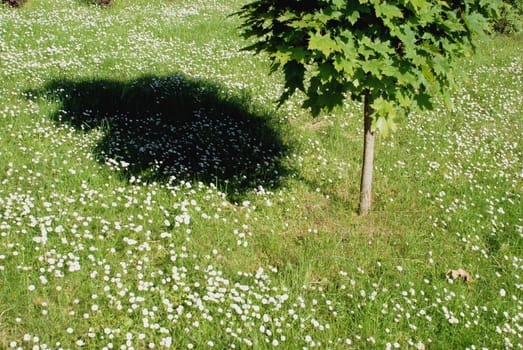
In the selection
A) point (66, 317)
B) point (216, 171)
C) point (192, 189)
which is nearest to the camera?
point (66, 317)

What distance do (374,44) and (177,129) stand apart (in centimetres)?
427

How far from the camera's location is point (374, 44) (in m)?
5.12

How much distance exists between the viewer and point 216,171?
7.33 metres

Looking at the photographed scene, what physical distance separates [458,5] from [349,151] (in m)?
3.34

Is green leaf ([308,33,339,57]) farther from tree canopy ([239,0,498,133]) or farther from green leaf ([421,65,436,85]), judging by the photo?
green leaf ([421,65,436,85])

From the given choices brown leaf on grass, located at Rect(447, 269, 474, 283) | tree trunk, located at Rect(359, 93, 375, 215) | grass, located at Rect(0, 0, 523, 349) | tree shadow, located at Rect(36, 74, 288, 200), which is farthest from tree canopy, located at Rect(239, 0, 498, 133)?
tree shadow, located at Rect(36, 74, 288, 200)

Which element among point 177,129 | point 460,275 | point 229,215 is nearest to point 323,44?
point 229,215

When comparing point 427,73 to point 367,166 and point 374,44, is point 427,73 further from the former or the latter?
point 367,166

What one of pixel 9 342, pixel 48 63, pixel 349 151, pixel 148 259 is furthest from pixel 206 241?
pixel 48 63

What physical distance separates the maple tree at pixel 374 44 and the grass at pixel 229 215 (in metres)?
1.87

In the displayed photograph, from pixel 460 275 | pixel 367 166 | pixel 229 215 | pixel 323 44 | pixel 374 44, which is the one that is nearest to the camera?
pixel 323 44

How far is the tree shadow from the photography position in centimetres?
720

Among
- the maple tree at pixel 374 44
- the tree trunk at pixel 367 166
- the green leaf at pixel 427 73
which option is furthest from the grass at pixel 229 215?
the green leaf at pixel 427 73

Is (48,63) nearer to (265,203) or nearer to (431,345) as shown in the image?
(265,203)
